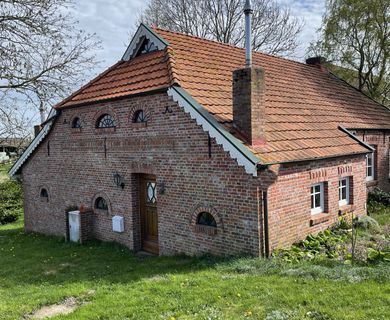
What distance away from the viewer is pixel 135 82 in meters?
11.1

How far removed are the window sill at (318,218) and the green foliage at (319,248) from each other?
313mm

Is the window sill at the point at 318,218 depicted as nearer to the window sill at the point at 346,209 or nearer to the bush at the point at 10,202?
the window sill at the point at 346,209

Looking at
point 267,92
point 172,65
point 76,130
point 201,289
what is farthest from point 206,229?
point 76,130

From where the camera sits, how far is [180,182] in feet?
32.3

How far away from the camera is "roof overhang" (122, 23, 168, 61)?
1141 cm

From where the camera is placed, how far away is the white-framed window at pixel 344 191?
1193cm

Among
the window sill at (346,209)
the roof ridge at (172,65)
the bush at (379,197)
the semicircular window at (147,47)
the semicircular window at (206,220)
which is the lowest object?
the bush at (379,197)

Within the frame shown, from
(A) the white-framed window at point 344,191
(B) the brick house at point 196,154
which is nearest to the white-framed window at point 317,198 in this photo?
(B) the brick house at point 196,154

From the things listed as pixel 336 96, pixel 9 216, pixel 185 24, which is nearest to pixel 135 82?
pixel 336 96

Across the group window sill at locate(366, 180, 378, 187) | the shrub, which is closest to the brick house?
the shrub

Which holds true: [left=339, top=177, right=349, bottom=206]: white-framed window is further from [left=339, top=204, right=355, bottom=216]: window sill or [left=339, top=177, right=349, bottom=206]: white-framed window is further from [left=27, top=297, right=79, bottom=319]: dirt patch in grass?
[left=27, top=297, right=79, bottom=319]: dirt patch in grass

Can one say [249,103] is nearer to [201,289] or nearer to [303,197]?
[303,197]

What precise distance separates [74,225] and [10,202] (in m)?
12.2

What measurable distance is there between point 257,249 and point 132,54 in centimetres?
765
